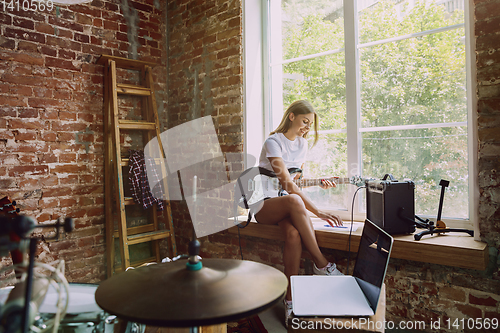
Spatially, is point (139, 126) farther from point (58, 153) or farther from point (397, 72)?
point (397, 72)

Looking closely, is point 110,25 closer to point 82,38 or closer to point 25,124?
point 82,38

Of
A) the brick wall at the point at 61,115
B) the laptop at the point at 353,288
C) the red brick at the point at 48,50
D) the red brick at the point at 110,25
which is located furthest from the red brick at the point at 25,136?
the laptop at the point at 353,288

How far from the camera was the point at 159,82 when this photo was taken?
3357 mm

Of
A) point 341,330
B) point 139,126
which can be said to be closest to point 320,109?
point 139,126

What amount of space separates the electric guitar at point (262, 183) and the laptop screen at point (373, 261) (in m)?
0.87

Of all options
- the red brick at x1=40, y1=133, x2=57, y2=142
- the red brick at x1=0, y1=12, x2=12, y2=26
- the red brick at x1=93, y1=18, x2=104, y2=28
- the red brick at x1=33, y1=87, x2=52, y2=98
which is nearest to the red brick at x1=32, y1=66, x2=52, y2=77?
the red brick at x1=33, y1=87, x2=52, y2=98

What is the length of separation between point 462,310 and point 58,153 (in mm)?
2929

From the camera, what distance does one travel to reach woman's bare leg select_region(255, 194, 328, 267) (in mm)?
2123

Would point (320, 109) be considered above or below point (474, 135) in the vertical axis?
above

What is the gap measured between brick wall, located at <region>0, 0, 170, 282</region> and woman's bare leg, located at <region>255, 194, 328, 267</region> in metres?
1.55

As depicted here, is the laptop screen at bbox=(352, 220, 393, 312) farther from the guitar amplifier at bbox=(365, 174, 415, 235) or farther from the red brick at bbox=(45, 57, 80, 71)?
the red brick at bbox=(45, 57, 80, 71)

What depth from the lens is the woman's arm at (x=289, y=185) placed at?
220 cm

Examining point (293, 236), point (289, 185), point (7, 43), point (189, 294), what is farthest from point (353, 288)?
point (7, 43)

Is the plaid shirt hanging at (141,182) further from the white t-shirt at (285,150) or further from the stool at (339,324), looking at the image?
the stool at (339,324)
